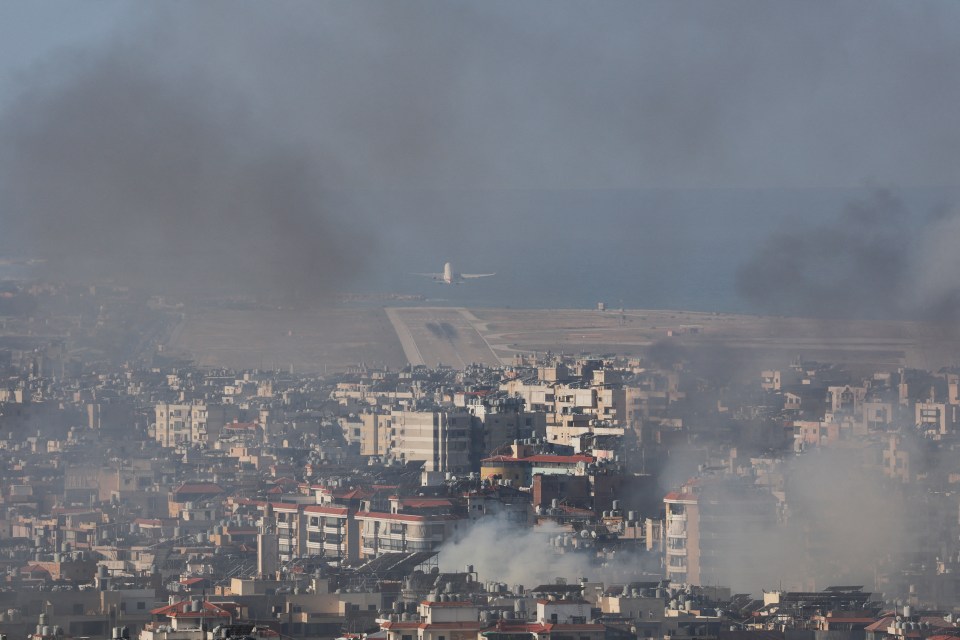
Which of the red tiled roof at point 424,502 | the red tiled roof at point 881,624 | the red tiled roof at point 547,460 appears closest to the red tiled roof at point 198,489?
the red tiled roof at point 547,460

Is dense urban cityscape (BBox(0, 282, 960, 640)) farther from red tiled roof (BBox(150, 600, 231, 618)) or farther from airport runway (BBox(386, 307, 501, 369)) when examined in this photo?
airport runway (BBox(386, 307, 501, 369))

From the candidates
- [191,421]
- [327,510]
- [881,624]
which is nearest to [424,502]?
[327,510]

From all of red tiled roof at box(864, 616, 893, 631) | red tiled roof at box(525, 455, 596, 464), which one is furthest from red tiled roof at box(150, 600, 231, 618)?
red tiled roof at box(525, 455, 596, 464)

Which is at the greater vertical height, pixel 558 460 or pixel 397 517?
pixel 558 460

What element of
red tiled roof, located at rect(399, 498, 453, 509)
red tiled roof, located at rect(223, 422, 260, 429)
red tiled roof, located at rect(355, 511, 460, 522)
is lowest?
red tiled roof, located at rect(355, 511, 460, 522)

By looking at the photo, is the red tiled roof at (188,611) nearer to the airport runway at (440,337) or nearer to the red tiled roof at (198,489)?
the red tiled roof at (198,489)

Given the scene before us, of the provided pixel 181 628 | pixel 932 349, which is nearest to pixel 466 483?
pixel 932 349

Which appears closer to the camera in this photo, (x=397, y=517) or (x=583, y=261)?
(x=397, y=517)

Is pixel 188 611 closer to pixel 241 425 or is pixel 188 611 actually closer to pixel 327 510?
pixel 327 510
